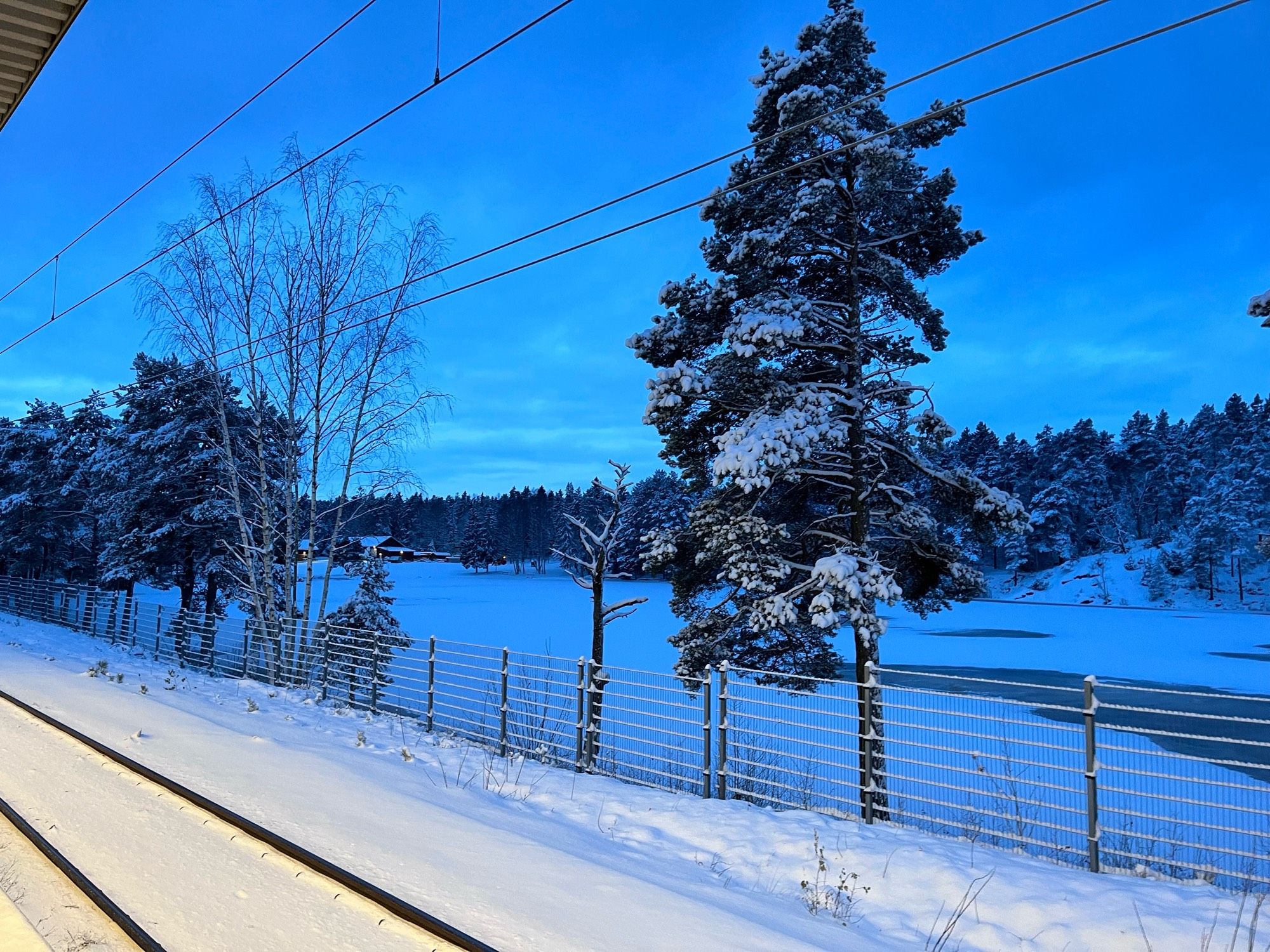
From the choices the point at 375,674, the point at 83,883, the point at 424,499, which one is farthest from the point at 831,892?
the point at 424,499

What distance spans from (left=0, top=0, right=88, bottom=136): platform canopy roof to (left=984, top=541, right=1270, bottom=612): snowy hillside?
228 ft

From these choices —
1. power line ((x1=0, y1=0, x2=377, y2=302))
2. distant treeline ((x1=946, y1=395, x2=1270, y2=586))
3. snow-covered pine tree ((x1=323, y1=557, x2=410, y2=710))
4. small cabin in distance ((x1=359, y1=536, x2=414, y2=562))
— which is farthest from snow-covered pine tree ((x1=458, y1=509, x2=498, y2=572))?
power line ((x1=0, y1=0, x2=377, y2=302))

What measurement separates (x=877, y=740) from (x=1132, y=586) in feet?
254

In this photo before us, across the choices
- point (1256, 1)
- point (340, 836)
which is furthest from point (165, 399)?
point (1256, 1)

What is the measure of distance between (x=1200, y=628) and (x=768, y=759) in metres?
42.7

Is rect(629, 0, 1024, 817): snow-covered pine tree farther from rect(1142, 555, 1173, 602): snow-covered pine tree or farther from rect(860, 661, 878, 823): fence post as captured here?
rect(1142, 555, 1173, 602): snow-covered pine tree

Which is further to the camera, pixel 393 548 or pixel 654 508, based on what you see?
pixel 393 548

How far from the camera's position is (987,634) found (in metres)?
44.8

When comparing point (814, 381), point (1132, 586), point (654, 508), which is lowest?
point (1132, 586)

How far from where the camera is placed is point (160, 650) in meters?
20.0

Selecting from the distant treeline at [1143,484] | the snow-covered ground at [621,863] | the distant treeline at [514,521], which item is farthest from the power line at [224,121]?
the distant treeline at [1143,484]

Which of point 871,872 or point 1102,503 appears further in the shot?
point 1102,503

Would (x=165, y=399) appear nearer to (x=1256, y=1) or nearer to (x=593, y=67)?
(x=593, y=67)

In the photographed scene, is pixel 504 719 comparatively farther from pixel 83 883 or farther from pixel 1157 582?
pixel 1157 582
